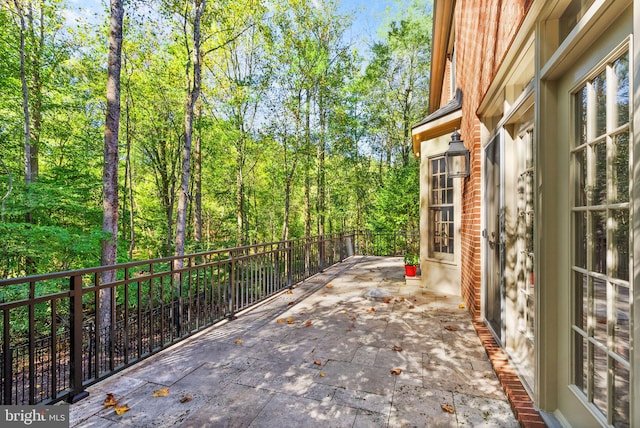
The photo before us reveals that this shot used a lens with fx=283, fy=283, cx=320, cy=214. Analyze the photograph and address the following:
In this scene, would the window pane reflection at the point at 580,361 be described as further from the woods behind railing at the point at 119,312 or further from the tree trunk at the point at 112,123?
the tree trunk at the point at 112,123

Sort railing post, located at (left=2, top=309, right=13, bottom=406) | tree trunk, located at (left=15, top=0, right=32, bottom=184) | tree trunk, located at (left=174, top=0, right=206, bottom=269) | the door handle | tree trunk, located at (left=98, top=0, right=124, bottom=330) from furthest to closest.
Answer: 1. tree trunk, located at (left=15, top=0, right=32, bottom=184)
2. tree trunk, located at (left=174, top=0, right=206, bottom=269)
3. tree trunk, located at (left=98, top=0, right=124, bottom=330)
4. the door handle
5. railing post, located at (left=2, top=309, right=13, bottom=406)

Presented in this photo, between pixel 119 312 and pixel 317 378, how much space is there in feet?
21.4

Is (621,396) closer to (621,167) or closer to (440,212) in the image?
(621,167)

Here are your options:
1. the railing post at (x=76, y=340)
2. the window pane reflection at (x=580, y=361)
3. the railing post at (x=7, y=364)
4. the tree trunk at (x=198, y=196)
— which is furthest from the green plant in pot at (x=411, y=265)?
the tree trunk at (x=198, y=196)

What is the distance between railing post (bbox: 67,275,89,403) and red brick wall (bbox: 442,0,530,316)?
3826 mm

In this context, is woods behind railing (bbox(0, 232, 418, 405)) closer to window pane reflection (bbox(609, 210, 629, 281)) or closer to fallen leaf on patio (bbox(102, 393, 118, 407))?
fallen leaf on patio (bbox(102, 393, 118, 407))

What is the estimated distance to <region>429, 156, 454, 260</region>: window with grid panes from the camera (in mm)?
5289

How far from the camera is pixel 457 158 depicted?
3992mm

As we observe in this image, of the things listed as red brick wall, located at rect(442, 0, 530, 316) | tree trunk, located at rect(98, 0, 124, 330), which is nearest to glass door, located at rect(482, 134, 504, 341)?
red brick wall, located at rect(442, 0, 530, 316)

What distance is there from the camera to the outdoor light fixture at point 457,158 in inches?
154

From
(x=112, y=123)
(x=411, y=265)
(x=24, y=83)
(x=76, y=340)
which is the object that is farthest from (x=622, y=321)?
(x=24, y=83)

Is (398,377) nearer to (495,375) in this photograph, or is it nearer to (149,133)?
(495,375)

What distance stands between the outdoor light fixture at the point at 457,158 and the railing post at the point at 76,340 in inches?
168

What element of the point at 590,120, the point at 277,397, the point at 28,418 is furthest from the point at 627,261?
the point at 28,418
